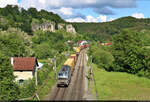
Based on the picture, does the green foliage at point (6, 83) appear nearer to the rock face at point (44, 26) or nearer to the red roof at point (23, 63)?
the red roof at point (23, 63)

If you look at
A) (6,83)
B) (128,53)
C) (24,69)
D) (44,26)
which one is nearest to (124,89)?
(24,69)

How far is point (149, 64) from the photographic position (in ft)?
165

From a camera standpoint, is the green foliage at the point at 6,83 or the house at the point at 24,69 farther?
the house at the point at 24,69

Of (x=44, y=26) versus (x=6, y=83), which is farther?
(x=44, y=26)

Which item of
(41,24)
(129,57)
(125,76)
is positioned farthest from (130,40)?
(41,24)

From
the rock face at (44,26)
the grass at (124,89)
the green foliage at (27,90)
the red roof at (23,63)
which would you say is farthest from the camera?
the rock face at (44,26)

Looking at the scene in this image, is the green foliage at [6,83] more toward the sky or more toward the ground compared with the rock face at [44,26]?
more toward the ground

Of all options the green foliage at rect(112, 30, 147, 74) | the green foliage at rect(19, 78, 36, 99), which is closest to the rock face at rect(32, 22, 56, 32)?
the green foliage at rect(112, 30, 147, 74)

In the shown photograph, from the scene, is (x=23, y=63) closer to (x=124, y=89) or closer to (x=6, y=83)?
(x=6, y=83)

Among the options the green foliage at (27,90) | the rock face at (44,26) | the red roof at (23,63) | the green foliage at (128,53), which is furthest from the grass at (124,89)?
the rock face at (44,26)

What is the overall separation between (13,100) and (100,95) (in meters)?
14.3

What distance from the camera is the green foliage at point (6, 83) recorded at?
2315 cm

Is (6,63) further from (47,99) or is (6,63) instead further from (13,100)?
(47,99)

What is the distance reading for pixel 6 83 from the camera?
76.9 feet
